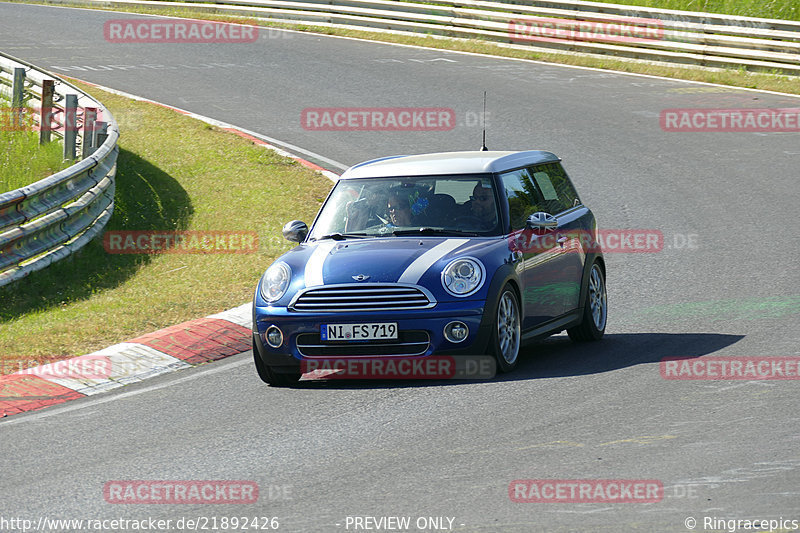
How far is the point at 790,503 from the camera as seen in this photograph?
5656 millimetres

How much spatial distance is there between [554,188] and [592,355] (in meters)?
1.68

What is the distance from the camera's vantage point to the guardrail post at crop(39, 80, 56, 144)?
1688 centimetres

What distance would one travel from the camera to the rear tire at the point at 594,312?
10.5 metres

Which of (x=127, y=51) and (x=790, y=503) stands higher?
(x=790, y=503)

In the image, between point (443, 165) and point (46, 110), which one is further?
point (46, 110)

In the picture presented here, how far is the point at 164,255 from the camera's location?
14133mm

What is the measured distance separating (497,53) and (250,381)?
64.8 feet

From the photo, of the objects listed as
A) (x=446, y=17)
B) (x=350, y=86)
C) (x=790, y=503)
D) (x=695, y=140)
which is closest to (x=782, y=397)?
(x=790, y=503)

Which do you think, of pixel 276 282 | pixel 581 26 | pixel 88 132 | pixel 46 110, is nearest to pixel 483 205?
pixel 276 282

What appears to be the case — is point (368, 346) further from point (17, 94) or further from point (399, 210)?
point (17, 94)

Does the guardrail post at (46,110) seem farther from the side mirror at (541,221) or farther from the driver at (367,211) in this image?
the side mirror at (541,221)

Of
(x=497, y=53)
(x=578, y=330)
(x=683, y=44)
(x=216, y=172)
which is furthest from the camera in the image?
(x=497, y=53)

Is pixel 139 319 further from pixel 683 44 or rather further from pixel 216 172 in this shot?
pixel 683 44

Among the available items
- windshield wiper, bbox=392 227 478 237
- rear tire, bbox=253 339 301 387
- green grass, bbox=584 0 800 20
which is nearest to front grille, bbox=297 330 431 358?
rear tire, bbox=253 339 301 387
